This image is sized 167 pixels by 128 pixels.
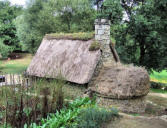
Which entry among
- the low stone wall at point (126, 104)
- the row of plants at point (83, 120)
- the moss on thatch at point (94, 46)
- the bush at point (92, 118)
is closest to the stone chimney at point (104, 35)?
the moss on thatch at point (94, 46)

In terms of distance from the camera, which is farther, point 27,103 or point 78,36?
point 78,36

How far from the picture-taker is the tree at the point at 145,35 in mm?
→ 15398

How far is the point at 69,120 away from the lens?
5879 mm

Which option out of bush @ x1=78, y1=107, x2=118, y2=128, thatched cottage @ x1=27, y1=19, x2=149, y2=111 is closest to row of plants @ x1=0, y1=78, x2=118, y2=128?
bush @ x1=78, y1=107, x2=118, y2=128

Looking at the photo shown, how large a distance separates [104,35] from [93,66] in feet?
6.46

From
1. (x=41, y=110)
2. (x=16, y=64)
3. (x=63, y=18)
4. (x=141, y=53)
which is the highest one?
(x=63, y=18)

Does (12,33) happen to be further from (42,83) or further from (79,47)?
(42,83)

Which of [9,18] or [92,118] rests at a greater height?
[9,18]

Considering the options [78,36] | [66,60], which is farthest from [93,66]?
[78,36]

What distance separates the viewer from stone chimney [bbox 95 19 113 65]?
36.4 ft

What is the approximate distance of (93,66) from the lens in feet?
34.7

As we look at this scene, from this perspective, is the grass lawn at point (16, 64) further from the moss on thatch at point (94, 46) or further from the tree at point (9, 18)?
the moss on thatch at point (94, 46)

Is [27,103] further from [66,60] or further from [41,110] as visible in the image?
[66,60]

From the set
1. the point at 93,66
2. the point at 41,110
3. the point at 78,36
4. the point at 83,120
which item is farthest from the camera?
the point at 78,36
